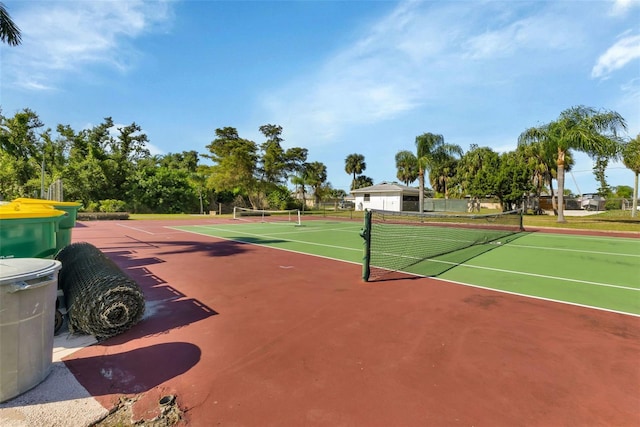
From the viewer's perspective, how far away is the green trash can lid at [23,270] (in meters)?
2.68

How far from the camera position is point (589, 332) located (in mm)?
4418

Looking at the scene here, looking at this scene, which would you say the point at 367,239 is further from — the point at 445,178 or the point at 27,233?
the point at 445,178

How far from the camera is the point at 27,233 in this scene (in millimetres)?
4613

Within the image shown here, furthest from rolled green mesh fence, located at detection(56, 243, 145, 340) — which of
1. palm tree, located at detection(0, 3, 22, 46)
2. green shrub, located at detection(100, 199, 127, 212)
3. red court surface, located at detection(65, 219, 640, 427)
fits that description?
green shrub, located at detection(100, 199, 127, 212)

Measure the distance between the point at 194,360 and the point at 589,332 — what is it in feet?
16.7

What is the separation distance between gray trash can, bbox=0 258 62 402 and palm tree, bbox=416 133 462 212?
1313 inches

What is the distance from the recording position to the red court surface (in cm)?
279

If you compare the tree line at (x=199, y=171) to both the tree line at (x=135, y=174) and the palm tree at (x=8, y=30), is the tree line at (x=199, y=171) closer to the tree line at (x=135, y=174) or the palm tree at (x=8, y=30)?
the tree line at (x=135, y=174)

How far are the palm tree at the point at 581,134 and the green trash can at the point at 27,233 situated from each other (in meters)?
28.9

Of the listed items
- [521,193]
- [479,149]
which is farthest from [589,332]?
[479,149]

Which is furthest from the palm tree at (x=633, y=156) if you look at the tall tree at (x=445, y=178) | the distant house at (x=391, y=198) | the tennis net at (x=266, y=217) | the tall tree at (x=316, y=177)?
the tall tree at (x=316, y=177)

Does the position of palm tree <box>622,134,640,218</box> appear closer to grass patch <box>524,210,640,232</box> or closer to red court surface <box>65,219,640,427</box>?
grass patch <box>524,210,640,232</box>

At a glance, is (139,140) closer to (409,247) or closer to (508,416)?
(409,247)

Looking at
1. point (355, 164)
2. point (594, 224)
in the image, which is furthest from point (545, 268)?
point (355, 164)
